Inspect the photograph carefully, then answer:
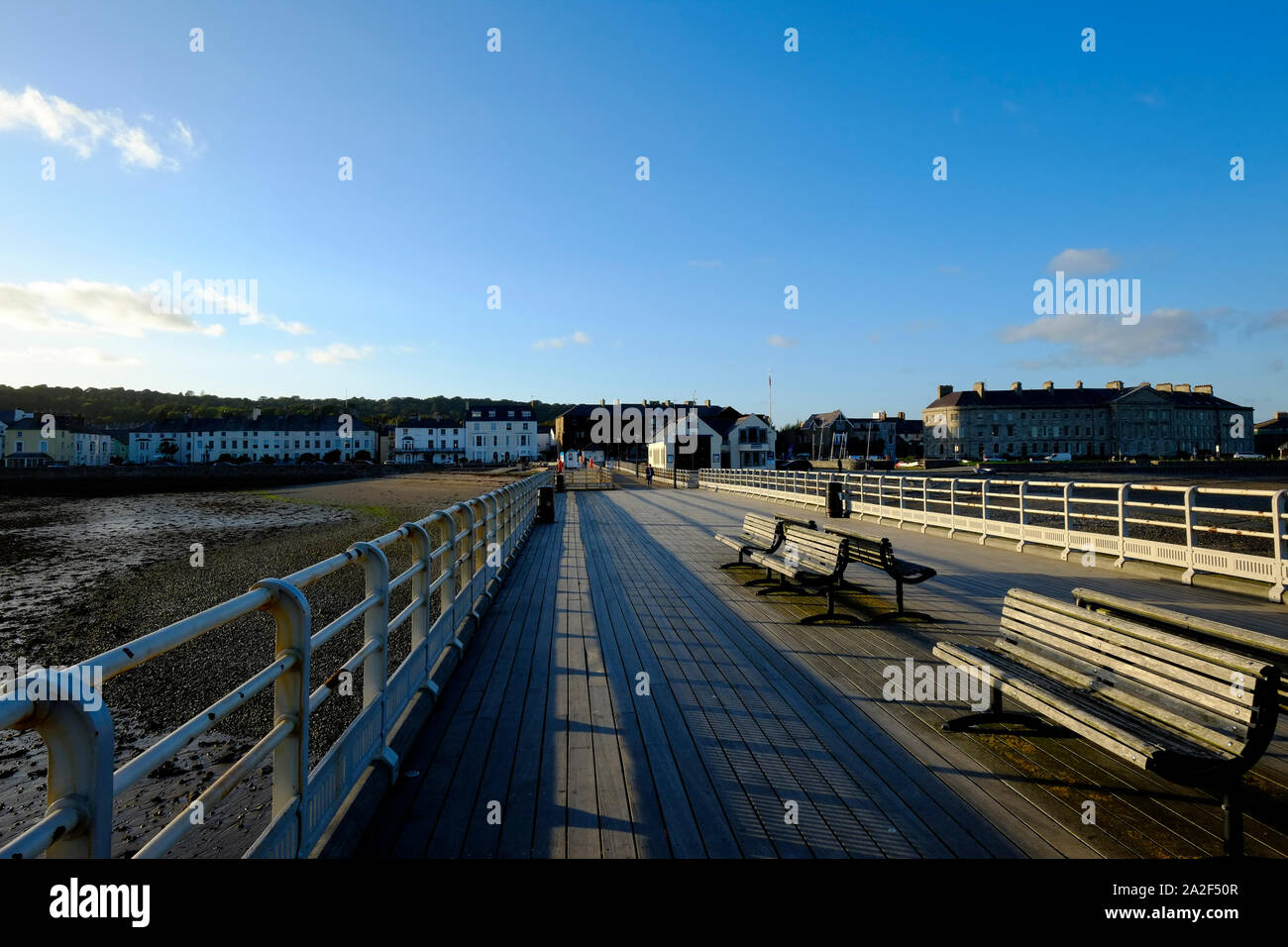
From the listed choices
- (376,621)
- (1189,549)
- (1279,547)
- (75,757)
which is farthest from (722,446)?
(75,757)

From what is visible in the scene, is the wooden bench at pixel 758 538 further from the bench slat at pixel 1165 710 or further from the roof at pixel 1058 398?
the roof at pixel 1058 398

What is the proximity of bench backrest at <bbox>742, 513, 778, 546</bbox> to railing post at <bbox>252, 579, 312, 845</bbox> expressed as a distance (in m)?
7.53

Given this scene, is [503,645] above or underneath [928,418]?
underneath

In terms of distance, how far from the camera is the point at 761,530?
1020 centimetres

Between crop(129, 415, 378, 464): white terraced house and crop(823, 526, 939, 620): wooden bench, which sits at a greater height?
crop(129, 415, 378, 464): white terraced house

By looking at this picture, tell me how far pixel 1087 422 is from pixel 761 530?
11224cm

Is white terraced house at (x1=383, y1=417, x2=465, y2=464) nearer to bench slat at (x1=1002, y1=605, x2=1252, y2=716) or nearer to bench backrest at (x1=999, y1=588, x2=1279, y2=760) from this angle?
bench slat at (x1=1002, y1=605, x2=1252, y2=716)

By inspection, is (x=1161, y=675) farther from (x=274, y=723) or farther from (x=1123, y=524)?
(x=1123, y=524)

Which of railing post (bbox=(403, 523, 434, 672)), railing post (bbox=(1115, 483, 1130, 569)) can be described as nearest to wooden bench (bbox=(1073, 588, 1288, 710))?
railing post (bbox=(403, 523, 434, 672))

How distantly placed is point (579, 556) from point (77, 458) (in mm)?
133527

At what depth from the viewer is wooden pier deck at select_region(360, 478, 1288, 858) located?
9.86 ft
